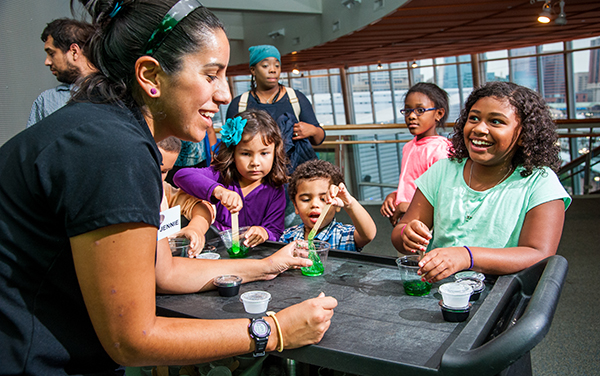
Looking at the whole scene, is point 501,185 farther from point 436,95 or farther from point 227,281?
point 436,95

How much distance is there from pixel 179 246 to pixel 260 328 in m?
0.76

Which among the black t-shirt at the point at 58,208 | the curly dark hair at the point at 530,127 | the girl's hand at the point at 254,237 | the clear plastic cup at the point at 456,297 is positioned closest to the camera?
the black t-shirt at the point at 58,208

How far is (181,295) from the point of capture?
147 centimetres

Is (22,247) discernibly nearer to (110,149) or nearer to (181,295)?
(110,149)

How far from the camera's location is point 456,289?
1.23m

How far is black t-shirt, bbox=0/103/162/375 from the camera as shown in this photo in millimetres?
836

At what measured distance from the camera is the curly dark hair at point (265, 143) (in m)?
2.61

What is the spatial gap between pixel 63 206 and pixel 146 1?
50cm

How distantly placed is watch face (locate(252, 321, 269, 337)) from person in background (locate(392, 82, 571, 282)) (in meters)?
0.74

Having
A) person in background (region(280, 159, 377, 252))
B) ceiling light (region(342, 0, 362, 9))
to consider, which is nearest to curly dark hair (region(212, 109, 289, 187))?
person in background (region(280, 159, 377, 252))

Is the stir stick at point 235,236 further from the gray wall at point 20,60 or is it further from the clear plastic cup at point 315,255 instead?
the gray wall at point 20,60

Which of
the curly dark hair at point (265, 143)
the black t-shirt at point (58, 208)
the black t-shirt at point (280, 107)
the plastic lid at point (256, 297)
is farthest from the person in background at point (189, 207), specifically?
the black t-shirt at point (58, 208)

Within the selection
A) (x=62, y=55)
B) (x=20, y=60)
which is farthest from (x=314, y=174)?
(x=20, y=60)

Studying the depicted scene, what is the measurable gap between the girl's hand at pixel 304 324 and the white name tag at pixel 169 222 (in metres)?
0.62
